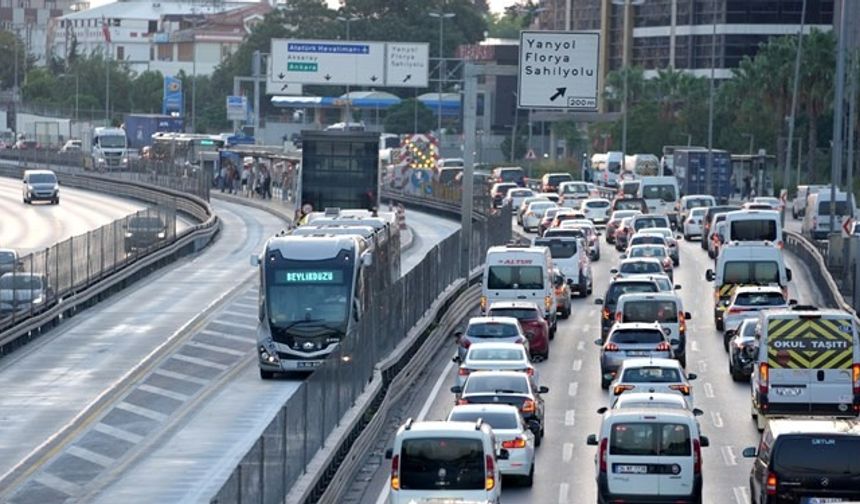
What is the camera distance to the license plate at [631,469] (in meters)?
26.2

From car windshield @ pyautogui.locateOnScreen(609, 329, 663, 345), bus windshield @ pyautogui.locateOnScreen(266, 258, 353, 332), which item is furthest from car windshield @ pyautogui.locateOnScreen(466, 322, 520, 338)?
bus windshield @ pyautogui.locateOnScreen(266, 258, 353, 332)

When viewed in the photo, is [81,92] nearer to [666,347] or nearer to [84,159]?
[84,159]

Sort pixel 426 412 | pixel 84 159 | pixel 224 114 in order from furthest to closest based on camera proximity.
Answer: pixel 224 114 → pixel 84 159 → pixel 426 412

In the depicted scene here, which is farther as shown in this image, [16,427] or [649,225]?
[649,225]

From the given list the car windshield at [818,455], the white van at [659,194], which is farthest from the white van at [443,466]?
the white van at [659,194]

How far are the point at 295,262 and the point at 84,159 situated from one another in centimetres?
8633

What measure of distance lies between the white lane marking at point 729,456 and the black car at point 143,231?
97.5 feet

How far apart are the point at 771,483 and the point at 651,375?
1001cm

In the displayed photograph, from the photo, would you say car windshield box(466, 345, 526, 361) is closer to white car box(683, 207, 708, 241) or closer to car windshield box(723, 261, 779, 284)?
car windshield box(723, 261, 779, 284)

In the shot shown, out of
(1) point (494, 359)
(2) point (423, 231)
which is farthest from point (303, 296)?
(2) point (423, 231)

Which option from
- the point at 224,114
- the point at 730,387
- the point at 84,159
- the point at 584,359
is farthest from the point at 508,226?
the point at 224,114

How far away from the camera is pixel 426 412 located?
36.6 m

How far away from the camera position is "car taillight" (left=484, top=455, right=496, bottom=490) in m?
24.4

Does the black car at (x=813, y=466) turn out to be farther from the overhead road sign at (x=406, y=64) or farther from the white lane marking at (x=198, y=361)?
the overhead road sign at (x=406, y=64)
